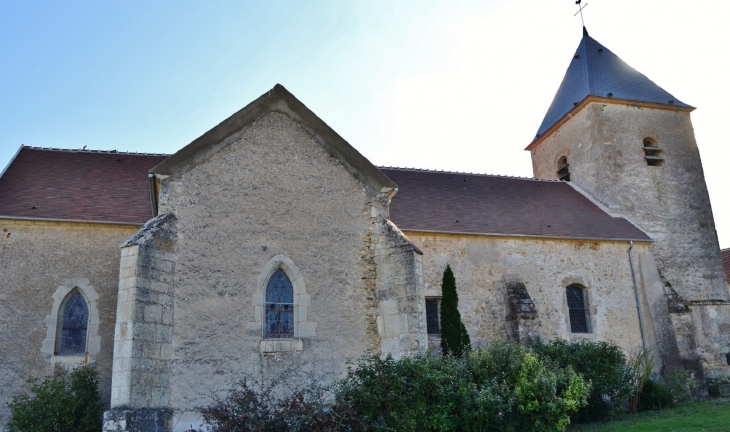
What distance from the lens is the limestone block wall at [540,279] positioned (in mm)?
15172

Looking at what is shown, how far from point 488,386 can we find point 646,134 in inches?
572

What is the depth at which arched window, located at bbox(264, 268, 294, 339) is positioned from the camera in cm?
1004

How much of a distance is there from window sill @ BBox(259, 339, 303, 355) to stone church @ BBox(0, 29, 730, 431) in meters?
0.02

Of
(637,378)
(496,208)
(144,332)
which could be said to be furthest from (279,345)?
(496,208)

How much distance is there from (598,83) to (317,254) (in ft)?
48.0

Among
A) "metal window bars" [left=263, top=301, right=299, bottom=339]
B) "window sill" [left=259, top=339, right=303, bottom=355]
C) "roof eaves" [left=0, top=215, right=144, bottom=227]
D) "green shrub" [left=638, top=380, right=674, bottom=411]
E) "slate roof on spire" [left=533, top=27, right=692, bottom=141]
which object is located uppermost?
"slate roof on spire" [left=533, top=27, right=692, bottom=141]

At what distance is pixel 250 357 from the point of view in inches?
379

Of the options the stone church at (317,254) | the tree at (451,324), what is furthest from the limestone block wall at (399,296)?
the tree at (451,324)

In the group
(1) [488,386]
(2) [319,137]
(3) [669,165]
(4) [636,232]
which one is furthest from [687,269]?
(2) [319,137]

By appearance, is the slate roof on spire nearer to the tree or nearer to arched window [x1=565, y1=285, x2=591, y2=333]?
arched window [x1=565, y1=285, x2=591, y2=333]

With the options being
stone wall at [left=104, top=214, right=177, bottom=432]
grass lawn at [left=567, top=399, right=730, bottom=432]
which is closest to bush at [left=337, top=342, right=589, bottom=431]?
grass lawn at [left=567, top=399, right=730, bottom=432]

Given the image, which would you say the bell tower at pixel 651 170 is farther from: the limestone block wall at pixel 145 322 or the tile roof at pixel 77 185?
the tile roof at pixel 77 185

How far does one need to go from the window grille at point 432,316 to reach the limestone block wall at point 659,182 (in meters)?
7.60

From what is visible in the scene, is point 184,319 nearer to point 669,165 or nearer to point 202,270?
point 202,270
